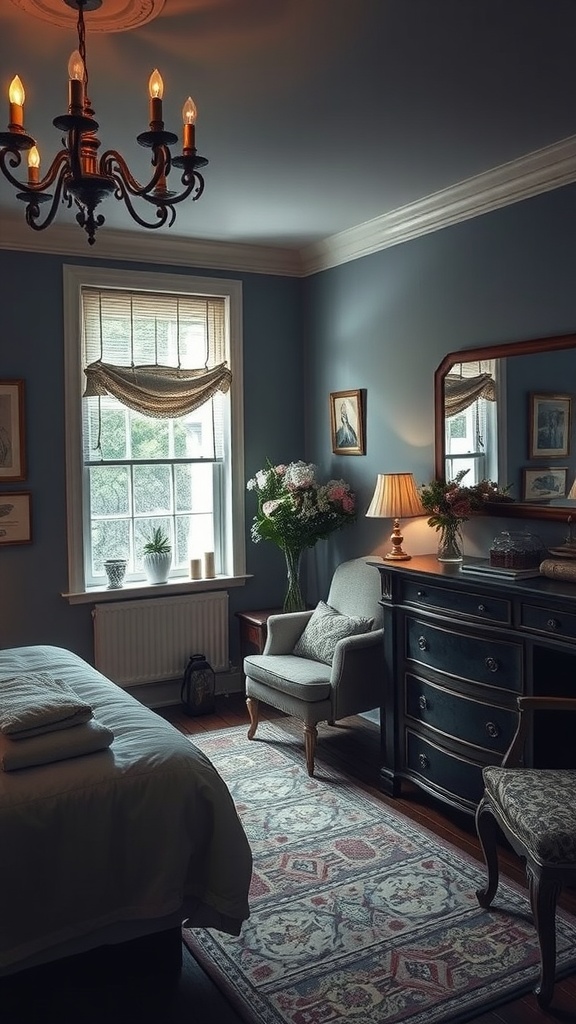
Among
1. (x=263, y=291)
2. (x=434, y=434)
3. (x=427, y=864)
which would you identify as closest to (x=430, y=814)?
(x=427, y=864)

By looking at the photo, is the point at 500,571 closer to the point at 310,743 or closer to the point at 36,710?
the point at 310,743

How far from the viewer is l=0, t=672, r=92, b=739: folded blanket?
2.45 meters

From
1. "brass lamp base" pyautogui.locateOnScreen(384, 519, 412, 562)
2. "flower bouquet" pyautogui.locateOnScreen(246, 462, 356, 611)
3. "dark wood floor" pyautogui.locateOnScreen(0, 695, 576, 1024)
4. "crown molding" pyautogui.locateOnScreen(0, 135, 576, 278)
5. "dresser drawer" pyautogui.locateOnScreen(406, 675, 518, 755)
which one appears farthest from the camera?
"flower bouquet" pyautogui.locateOnScreen(246, 462, 356, 611)

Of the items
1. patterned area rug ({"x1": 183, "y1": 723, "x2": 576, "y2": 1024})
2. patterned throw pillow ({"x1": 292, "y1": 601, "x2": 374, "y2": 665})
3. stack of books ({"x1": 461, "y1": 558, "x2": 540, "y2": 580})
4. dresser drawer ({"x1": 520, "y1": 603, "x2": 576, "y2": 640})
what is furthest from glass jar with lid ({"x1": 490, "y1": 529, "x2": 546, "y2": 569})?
patterned area rug ({"x1": 183, "y1": 723, "x2": 576, "y2": 1024})

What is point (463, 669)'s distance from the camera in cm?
348

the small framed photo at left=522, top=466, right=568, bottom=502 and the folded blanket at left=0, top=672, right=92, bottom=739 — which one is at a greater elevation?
the small framed photo at left=522, top=466, right=568, bottom=502

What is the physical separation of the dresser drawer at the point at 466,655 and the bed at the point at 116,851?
129 centimetres

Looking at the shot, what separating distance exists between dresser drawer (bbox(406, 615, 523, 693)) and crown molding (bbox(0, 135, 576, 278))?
1.98 m

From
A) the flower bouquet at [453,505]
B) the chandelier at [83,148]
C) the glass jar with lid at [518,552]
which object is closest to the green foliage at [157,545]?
the flower bouquet at [453,505]

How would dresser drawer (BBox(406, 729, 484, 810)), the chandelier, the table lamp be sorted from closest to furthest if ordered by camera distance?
the chandelier → dresser drawer (BBox(406, 729, 484, 810)) → the table lamp

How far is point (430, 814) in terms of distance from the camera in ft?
12.1

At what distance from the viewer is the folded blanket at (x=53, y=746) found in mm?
2383

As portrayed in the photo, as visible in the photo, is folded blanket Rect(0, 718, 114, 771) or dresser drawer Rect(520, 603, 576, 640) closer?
folded blanket Rect(0, 718, 114, 771)

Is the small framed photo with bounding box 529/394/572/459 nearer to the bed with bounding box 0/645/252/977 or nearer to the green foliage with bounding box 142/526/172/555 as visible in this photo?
the bed with bounding box 0/645/252/977
